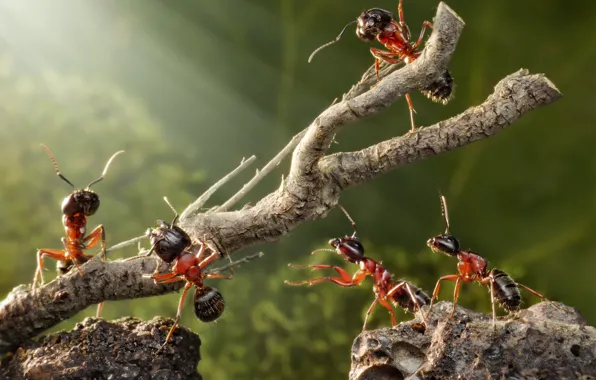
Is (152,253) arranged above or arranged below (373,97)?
above

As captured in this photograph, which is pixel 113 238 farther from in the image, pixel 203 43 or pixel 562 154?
pixel 562 154

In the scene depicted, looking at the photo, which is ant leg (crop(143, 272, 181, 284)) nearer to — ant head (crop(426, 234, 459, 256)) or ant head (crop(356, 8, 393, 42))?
ant head (crop(426, 234, 459, 256))

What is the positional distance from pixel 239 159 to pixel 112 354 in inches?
45.5

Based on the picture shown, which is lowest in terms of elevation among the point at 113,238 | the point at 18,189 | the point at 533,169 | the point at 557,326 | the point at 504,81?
the point at 557,326

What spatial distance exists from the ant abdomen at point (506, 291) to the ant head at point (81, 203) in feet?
3.39

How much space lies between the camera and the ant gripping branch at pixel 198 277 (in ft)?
4.29

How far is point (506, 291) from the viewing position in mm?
1177

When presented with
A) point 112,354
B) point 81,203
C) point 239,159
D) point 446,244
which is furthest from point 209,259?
point 239,159

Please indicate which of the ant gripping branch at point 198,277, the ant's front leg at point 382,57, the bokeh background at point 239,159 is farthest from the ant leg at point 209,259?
the bokeh background at point 239,159

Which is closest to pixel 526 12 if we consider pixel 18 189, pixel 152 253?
pixel 152 253

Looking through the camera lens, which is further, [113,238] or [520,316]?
[113,238]

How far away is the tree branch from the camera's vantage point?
105cm

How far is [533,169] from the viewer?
1986mm

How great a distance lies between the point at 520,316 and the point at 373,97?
535 mm
